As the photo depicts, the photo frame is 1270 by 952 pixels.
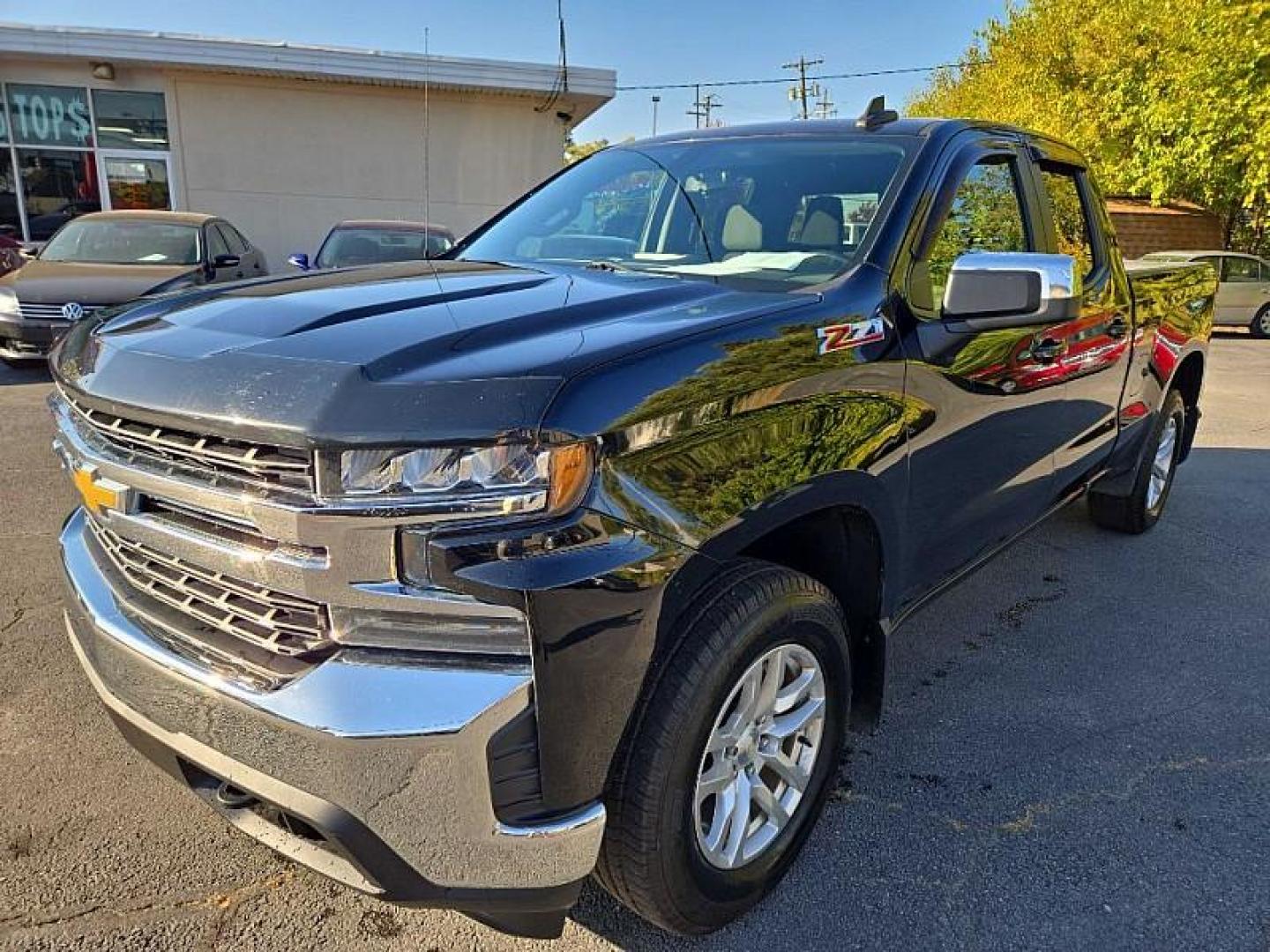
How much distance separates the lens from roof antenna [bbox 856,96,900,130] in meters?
3.06

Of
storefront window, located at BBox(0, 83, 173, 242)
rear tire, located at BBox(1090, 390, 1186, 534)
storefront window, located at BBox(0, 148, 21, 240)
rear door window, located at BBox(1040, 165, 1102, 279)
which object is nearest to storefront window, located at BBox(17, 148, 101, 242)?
storefront window, located at BBox(0, 83, 173, 242)

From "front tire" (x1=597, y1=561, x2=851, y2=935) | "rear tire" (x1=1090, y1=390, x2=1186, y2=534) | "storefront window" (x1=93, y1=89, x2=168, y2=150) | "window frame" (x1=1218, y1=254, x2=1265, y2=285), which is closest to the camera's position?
"front tire" (x1=597, y1=561, x2=851, y2=935)

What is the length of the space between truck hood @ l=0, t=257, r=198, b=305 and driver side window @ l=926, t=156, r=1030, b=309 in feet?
24.7

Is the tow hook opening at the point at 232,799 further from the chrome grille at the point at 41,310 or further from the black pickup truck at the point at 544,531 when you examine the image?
the chrome grille at the point at 41,310

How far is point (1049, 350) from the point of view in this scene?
3191 millimetres

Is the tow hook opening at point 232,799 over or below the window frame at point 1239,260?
below

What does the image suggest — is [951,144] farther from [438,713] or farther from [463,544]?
[438,713]

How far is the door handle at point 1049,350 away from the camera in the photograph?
311 cm

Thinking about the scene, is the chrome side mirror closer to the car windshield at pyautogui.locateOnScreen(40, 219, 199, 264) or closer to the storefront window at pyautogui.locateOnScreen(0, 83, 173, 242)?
the car windshield at pyautogui.locateOnScreen(40, 219, 199, 264)

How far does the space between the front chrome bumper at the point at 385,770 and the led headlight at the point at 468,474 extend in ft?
0.95

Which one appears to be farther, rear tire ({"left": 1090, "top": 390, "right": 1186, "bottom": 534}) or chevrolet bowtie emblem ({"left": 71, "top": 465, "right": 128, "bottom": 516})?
rear tire ({"left": 1090, "top": 390, "right": 1186, "bottom": 534})

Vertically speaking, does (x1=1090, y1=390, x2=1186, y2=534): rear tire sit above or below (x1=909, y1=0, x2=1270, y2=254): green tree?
below

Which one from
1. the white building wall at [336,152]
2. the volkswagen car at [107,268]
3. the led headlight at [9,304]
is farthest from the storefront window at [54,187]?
the led headlight at [9,304]

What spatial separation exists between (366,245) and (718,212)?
7997 mm
